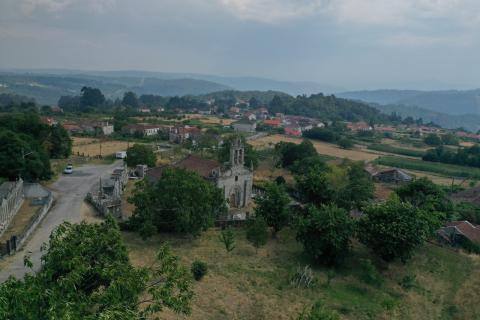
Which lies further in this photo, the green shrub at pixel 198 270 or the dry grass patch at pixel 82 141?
the dry grass patch at pixel 82 141

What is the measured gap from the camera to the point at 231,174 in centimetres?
4178

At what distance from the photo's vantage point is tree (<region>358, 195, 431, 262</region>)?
29172mm

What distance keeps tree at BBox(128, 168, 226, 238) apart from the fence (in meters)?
6.79

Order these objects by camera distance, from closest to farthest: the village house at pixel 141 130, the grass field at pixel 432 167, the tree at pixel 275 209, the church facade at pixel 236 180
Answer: the tree at pixel 275 209, the church facade at pixel 236 180, the grass field at pixel 432 167, the village house at pixel 141 130

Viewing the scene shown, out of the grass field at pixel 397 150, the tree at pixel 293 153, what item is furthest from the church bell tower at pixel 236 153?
the grass field at pixel 397 150

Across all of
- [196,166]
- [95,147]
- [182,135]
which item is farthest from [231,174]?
[182,135]

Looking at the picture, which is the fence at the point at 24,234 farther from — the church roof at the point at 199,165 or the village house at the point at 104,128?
the village house at the point at 104,128

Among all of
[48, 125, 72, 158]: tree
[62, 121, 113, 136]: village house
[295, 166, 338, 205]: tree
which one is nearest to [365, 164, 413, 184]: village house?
[295, 166, 338, 205]: tree

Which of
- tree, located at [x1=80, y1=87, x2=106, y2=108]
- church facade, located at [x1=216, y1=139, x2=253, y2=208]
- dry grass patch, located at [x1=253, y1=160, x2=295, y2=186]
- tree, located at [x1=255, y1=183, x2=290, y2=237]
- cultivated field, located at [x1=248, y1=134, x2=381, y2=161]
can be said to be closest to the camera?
tree, located at [x1=255, y1=183, x2=290, y2=237]

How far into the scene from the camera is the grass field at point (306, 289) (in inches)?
961

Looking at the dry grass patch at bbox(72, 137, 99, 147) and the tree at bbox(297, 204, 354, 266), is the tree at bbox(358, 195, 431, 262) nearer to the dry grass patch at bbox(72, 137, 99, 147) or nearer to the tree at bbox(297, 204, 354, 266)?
the tree at bbox(297, 204, 354, 266)

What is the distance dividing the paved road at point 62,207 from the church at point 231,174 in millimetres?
7868

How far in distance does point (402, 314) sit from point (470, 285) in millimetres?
7227

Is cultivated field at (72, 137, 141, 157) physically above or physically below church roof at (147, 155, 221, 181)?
below
